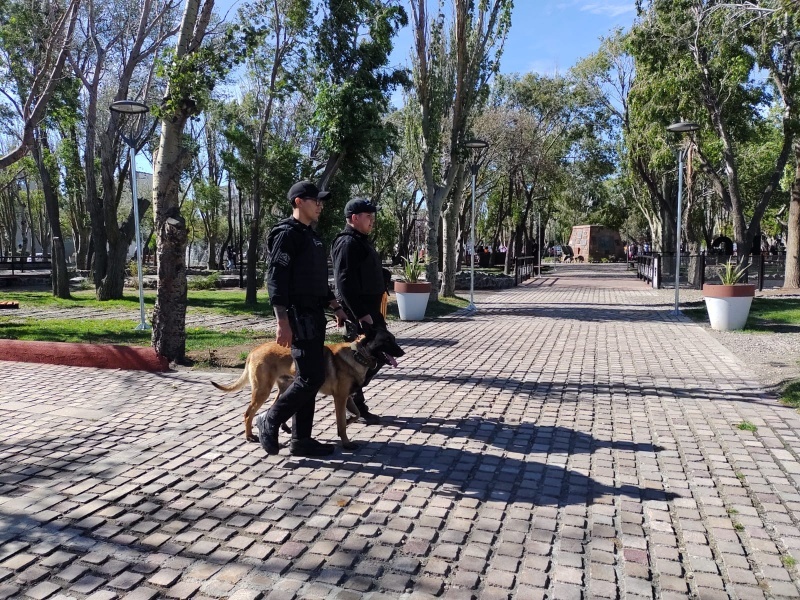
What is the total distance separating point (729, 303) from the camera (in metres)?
11.6

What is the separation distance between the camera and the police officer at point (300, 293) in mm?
4340

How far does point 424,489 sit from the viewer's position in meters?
4.17

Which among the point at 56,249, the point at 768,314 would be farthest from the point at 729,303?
the point at 56,249

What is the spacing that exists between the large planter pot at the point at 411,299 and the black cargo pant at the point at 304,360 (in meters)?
9.14

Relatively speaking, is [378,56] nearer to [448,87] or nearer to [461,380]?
[448,87]

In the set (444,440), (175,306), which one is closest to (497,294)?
(175,306)

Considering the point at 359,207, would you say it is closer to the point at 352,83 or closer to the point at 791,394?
the point at 791,394

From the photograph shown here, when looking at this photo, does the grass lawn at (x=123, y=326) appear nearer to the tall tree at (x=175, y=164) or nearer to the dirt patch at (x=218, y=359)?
the dirt patch at (x=218, y=359)

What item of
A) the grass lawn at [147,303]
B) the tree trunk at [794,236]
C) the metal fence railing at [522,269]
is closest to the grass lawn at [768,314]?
the tree trunk at [794,236]

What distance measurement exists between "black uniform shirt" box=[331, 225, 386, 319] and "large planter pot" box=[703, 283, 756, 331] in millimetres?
8750

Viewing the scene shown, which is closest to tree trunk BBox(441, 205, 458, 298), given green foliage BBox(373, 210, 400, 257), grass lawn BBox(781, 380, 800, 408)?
grass lawn BBox(781, 380, 800, 408)

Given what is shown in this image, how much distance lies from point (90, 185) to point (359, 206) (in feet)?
57.4

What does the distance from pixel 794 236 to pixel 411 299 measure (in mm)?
Answer: 13402

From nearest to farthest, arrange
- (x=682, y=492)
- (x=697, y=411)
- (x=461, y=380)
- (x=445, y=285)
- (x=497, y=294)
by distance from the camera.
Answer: (x=682, y=492)
(x=697, y=411)
(x=461, y=380)
(x=445, y=285)
(x=497, y=294)
